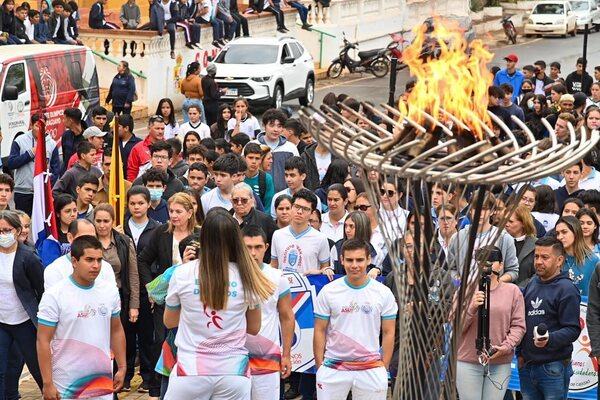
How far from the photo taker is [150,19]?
99.6 ft

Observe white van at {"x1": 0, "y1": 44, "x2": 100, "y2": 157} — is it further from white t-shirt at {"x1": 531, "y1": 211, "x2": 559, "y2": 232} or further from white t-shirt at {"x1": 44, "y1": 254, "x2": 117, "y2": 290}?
white t-shirt at {"x1": 44, "y1": 254, "x2": 117, "y2": 290}

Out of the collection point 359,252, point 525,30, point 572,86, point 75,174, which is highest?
point 359,252

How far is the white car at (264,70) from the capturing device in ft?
92.6

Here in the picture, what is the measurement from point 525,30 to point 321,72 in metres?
13.4

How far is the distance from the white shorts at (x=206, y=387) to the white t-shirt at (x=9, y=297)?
88.8 inches

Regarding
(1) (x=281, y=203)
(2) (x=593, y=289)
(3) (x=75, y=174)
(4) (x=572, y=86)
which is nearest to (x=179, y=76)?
(4) (x=572, y=86)

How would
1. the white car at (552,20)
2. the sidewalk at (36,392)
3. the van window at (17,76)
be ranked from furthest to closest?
the white car at (552,20) < the van window at (17,76) < the sidewalk at (36,392)

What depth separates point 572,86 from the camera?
934 inches

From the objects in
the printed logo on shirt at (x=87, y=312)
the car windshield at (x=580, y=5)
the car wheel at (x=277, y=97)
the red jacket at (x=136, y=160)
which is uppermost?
the printed logo on shirt at (x=87, y=312)

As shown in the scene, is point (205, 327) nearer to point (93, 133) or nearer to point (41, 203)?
point (41, 203)

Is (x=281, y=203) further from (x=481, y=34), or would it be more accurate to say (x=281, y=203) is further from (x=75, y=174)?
(x=481, y=34)

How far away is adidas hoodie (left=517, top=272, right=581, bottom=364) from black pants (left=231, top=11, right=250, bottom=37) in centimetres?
2440

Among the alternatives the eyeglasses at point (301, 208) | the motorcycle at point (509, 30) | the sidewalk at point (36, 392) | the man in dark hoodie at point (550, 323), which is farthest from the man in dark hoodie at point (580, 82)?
the motorcycle at point (509, 30)

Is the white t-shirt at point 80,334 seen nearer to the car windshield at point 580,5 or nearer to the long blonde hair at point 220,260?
the long blonde hair at point 220,260
